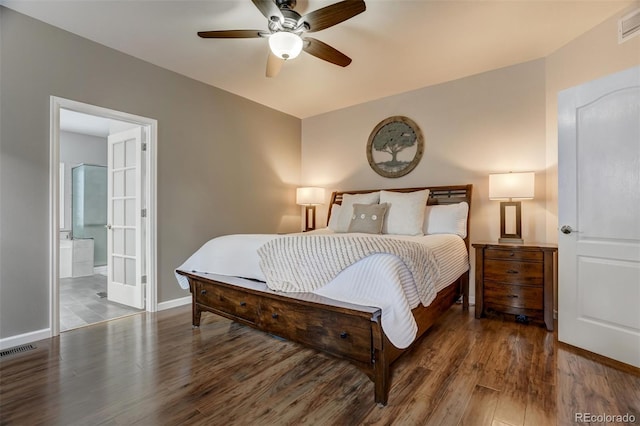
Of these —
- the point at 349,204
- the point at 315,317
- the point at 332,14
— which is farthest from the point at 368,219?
the point at 332,14

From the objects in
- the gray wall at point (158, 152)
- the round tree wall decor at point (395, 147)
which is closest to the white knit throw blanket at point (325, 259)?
the gray wall at point (158, 152)

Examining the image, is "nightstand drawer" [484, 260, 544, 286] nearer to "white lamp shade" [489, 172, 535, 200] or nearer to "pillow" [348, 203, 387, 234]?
"white lamp shade" [489, 172, 535, 200]

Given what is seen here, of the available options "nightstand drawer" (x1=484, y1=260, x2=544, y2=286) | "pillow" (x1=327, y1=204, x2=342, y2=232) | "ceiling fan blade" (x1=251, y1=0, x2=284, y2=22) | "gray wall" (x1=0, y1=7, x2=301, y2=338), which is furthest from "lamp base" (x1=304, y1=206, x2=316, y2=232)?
"ceiling fan blade" (x1=251, y1=0, x2=284, y2=22)

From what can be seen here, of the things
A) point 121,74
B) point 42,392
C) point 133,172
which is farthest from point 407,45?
point 42,392

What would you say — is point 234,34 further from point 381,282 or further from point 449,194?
point 449,194

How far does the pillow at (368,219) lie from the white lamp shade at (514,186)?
3.85 feet

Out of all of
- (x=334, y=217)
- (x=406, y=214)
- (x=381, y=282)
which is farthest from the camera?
(x=334, y=217)

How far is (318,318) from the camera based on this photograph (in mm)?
1915

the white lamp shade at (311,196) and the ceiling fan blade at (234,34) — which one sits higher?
the ceiling fan blade at (234,34)

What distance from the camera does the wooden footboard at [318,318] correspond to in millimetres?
1659

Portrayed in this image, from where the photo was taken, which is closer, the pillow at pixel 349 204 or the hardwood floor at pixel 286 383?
the hardwood floor at pixel 286 383

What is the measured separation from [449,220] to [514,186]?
0.70m

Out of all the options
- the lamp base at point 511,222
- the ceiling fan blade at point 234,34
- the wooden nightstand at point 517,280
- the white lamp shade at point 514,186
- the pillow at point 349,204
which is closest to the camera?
the ceiling fan blade at point 234,34

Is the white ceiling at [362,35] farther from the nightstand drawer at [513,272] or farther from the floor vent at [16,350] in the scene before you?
the floor vent at [16,350]
